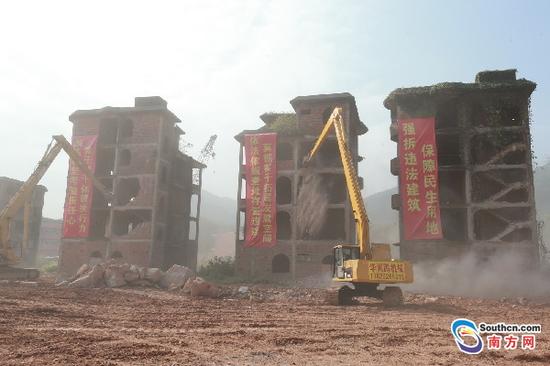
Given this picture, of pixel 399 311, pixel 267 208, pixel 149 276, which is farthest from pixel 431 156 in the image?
pixel 149 276

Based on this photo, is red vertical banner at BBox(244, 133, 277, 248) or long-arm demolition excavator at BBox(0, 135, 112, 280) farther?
red vertical banner at BBox(244, 133, 277, 248)

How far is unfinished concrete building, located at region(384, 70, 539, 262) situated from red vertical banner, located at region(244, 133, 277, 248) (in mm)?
8257

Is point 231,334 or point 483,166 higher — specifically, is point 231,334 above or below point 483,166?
below

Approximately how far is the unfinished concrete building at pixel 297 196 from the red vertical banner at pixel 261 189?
2.19ft

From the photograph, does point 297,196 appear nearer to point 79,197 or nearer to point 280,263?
point 280,263

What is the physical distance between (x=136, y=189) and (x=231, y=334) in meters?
29.3

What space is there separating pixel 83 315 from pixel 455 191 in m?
25.5

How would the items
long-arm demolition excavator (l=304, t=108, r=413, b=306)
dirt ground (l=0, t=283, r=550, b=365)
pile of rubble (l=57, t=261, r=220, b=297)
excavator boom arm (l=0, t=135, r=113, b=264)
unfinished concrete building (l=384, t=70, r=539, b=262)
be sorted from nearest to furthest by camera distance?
dirt ground (l=0, t=283, r=550, b=365), long-arm demolition excavator (l=304, t=108, r=413, b=306), pile of rubble (l=57, t=261, r=220, b=297), excavator boom arm (l=0, t=135, r=113, b=264), unfinished concrete building (l=384, t=70, r=539, b=262)

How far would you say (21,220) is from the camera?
47.7m

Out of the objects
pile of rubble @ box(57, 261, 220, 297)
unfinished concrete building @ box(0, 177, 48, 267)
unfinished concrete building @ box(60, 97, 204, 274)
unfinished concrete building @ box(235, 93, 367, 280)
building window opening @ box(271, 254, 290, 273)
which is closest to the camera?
pile of rubble @ box(57, 261, 220, 297)

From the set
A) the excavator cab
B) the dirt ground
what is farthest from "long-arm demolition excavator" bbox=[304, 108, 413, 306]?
the dirt ground

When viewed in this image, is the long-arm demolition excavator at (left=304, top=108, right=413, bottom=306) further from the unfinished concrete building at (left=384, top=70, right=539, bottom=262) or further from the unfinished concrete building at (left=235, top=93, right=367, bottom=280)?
the unfinished concrete building at (left=235, top=93, right=367, bottom=280)

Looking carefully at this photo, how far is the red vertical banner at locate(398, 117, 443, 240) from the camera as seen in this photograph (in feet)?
84.5

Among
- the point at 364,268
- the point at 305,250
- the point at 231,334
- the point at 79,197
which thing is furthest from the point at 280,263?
the point at 231,334
